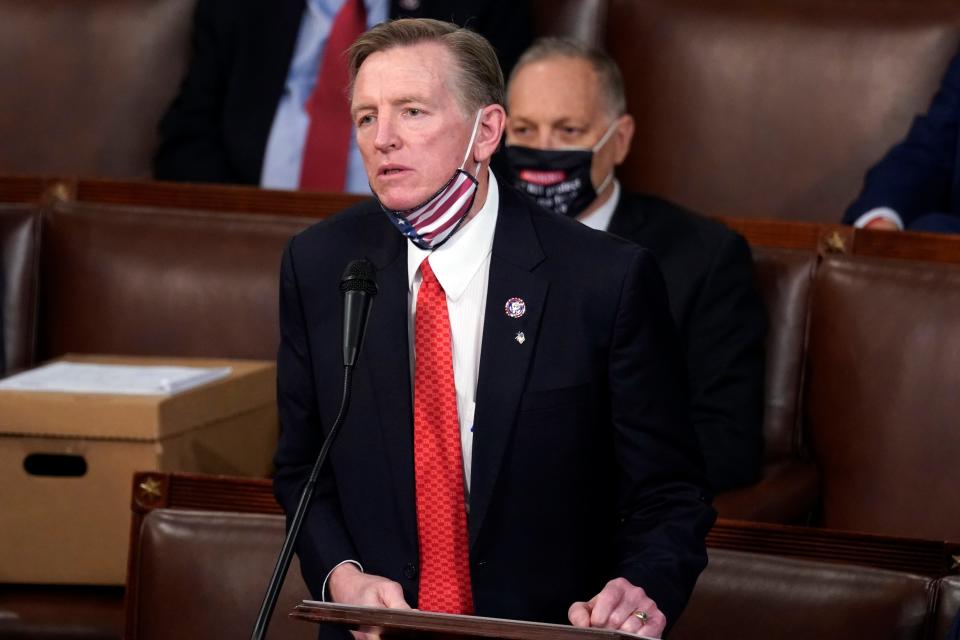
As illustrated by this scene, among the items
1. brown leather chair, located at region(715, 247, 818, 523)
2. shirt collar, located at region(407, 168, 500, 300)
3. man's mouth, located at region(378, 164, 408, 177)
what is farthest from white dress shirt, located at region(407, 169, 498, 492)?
brown leather chair, located at region(715, 247, 818, 523)

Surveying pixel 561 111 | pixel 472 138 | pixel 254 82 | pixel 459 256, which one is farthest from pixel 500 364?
pixel 254 82

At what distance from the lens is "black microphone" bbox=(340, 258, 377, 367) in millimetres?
1328

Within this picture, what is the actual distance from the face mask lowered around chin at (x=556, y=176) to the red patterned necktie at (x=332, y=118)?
65 cm

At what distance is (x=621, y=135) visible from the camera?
2734 millimetres

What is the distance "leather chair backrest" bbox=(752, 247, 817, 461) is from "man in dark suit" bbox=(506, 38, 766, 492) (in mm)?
37

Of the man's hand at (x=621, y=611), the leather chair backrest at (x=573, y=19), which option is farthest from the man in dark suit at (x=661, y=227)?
the man's hand at (x=621, y=611)

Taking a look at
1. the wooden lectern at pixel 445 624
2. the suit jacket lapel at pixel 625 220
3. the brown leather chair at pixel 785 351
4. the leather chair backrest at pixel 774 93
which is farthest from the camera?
the leather chair backrest at pixel 774 93

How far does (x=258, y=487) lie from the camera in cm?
186

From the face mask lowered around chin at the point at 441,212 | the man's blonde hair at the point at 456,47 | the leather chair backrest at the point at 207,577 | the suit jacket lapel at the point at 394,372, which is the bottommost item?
the leather chair backrest at the point at 207,577

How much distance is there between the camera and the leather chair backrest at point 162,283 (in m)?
2.55

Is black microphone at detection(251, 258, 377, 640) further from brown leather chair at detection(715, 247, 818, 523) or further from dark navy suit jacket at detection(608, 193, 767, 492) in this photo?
brown leather chair at detection(715, 247, 818, 523)

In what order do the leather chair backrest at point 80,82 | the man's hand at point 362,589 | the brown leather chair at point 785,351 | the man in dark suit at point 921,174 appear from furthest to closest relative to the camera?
1. the leather chair backrest at point 80,82
2. the man in dark suit at point 921,174
3. the brown leather chair at point 785,351
4. the man's hand at point 362,589

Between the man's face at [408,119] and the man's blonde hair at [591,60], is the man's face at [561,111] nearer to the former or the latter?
the man's blonde hair at [591,60]

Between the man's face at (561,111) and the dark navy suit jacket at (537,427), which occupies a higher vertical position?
the man's face at (561,111)
